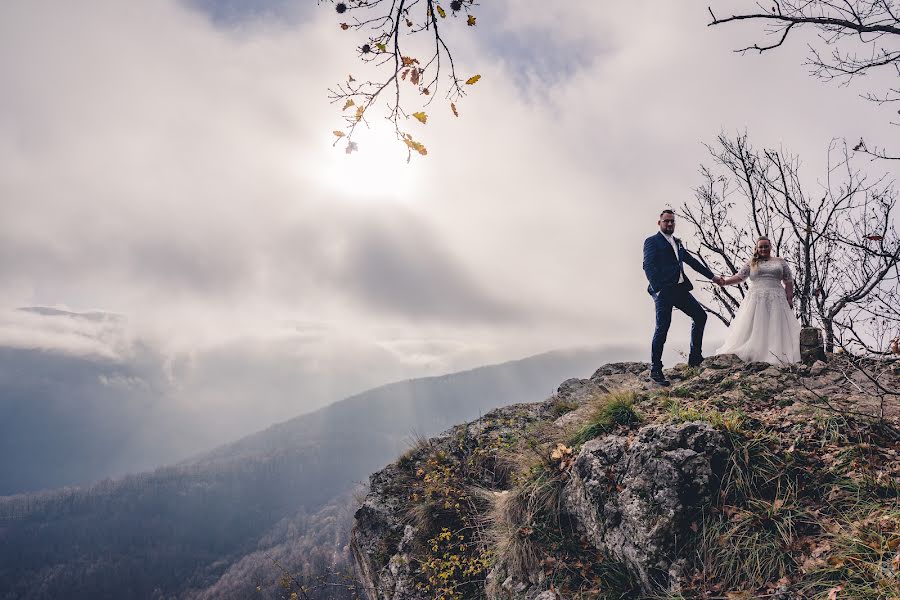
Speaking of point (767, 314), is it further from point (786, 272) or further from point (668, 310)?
point (668, 310)

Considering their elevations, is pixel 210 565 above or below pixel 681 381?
below

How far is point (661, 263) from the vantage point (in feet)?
23.3

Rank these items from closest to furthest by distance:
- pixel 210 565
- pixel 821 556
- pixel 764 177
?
pixel 821 556
pixel 764 177
pixel 210 565

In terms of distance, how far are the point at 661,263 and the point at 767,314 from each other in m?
2.61

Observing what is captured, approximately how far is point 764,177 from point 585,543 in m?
11.7

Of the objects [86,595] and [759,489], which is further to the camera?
[86,595]

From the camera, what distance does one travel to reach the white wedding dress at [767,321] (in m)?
7.53

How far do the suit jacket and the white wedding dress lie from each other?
179 centimetres

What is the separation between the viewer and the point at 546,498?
5.41 m

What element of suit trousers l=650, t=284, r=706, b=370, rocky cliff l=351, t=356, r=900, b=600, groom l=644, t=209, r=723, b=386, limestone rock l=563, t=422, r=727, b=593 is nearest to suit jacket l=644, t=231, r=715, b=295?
groom l=644, t=209, r=723, b=386

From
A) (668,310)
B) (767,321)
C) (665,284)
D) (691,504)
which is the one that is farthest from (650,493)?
(767,321)

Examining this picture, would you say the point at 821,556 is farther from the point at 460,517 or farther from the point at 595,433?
the point at 460,517

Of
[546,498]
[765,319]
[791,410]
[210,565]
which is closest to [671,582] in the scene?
[546,498]

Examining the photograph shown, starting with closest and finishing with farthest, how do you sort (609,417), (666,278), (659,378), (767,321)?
(609,417), (666,278), (659,378), (767,321)
